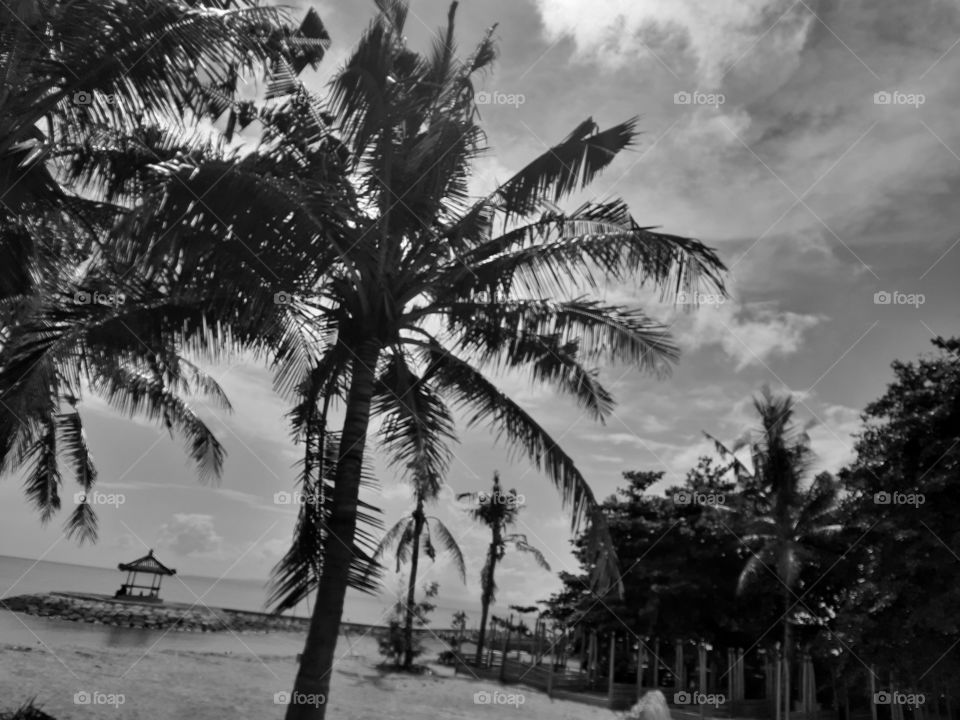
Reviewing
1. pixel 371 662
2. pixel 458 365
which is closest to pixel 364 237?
pixel 458 365

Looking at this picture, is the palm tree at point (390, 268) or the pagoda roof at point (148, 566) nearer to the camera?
the palm tree at point (390, 268)

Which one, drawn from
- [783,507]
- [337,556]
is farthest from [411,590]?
[337,556]

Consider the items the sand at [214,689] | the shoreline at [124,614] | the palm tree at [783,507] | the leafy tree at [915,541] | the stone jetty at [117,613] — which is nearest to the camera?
the sand at [214,689]

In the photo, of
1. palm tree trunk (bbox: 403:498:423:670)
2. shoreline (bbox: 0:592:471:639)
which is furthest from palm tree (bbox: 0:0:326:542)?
shoreline (bbox: 0:592:471:639)

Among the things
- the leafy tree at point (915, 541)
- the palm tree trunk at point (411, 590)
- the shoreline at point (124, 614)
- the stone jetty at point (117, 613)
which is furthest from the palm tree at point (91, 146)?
the stone jetty at point (117, 613)

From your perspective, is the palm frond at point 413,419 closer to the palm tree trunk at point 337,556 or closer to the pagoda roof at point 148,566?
the palm tree trunk at point 337,556

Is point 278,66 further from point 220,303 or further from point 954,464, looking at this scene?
point 954,464

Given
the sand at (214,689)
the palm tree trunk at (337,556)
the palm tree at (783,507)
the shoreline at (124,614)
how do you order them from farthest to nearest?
the shoreline at (124,614) → the palm tree at (783,507) → the sand at (214,689) → the palm tree trunk at (337,556)

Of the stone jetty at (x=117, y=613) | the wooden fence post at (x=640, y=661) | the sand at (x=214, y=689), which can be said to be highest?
the wooden fence post at (x=640, y=661)

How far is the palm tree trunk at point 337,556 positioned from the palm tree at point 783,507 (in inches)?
731

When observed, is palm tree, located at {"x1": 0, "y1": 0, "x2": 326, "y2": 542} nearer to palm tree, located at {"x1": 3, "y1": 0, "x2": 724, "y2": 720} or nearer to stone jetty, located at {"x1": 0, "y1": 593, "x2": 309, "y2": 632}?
palm tree, located at {"x1": 3, "y1": 0, "x2": 724, "y2": 720}

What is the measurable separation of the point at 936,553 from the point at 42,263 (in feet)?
60.8

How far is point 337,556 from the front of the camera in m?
8.98

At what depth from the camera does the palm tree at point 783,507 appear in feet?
80.5
